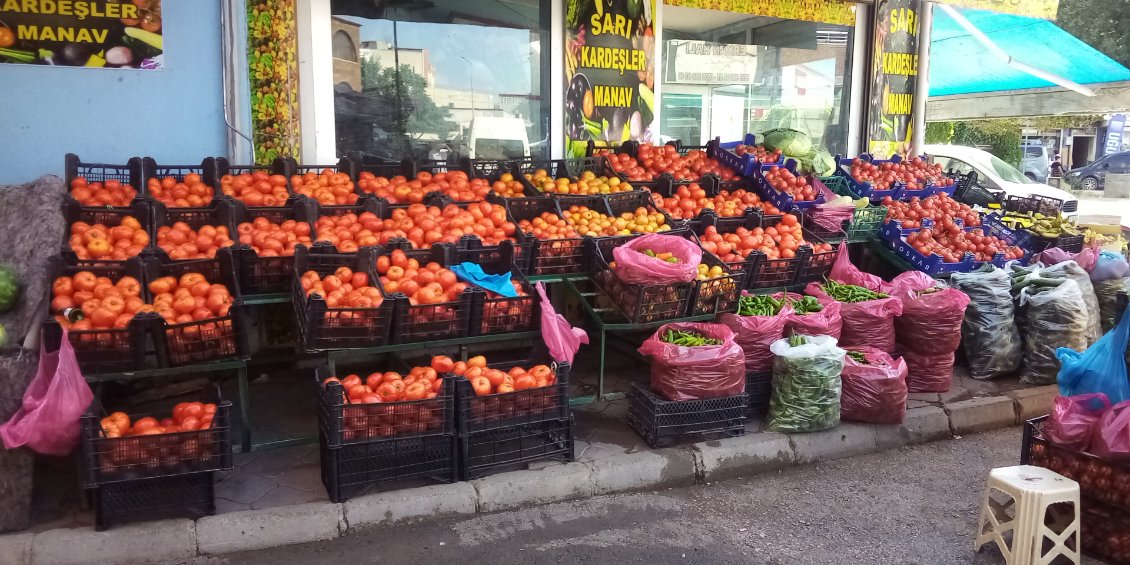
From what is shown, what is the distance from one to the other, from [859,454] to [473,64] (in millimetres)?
5016

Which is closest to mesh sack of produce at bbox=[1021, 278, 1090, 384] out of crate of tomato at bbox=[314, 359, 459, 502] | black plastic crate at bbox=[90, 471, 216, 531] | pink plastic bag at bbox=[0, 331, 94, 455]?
crate of tomato at bbox=[314, 359, 459, 502]

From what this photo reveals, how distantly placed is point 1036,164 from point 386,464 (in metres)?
33.7

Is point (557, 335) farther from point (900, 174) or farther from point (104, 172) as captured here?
point (900, 174)

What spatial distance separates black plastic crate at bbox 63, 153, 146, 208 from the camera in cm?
543

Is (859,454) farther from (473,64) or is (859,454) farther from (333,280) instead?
(473,64)

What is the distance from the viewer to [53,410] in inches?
144

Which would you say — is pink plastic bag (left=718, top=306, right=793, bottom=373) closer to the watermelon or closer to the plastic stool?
the plastic stool

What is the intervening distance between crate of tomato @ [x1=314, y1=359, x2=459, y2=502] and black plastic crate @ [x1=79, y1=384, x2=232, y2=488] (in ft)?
1.71

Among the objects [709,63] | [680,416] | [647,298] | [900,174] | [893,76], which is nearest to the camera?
[680,416]

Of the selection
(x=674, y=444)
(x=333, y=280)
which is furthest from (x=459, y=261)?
(x=674, y=444)

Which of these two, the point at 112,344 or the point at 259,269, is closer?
the point at 112,344

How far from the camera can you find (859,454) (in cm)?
528

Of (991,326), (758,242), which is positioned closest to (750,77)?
(758,242)

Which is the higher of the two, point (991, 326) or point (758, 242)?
point (758, 242)
